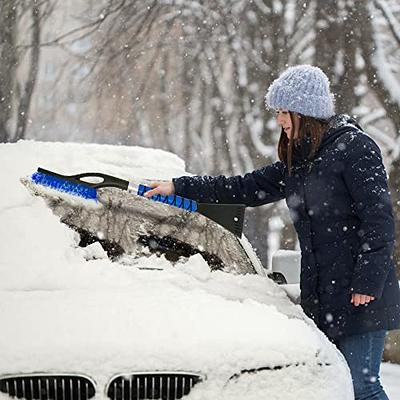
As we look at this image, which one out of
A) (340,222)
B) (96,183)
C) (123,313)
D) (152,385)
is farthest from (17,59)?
(152,385)

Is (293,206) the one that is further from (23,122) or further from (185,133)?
(185,133)

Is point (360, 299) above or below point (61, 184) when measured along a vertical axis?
below

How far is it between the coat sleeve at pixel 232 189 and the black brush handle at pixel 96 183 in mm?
284

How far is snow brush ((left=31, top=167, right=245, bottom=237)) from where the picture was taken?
3.64 m

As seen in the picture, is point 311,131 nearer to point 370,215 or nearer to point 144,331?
point 370,215

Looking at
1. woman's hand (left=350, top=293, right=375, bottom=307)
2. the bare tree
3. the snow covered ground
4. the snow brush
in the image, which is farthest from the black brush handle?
the bare tree

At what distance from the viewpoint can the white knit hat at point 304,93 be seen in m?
3.25

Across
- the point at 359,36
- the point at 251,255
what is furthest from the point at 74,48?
the point at 251,255

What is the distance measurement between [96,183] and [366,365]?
5.06 feet

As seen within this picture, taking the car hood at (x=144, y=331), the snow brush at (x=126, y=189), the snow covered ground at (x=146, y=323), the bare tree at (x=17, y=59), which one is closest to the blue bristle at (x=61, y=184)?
the snow brush at (x=126, y=189)

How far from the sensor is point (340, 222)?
128 inches

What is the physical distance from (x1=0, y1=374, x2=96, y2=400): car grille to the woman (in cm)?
117

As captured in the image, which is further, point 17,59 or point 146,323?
point 17,59

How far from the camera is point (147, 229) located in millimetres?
3725
